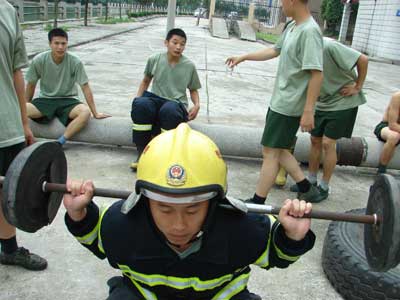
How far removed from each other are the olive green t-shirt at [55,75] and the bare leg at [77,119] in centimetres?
21

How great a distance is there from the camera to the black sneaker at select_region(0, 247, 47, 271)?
2773 millimetres

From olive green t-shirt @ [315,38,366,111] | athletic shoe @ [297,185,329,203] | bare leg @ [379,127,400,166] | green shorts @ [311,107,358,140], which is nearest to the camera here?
olive green t-shirt @ [315,38,366,111]

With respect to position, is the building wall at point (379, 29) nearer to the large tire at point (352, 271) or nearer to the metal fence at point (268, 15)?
the metal fence at point (268, 15)

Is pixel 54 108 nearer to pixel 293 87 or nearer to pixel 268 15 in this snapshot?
pixel 293 87

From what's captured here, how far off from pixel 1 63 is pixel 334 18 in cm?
3283

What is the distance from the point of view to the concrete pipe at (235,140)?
15.8 feet

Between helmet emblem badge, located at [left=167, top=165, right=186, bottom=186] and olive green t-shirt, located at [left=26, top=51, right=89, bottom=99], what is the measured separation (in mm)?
3642

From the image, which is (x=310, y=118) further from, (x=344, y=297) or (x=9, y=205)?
(x=9, y=205)

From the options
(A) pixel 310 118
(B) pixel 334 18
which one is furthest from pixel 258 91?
(B) pixel 334 18

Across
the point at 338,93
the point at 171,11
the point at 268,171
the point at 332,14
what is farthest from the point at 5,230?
the point at 332,14

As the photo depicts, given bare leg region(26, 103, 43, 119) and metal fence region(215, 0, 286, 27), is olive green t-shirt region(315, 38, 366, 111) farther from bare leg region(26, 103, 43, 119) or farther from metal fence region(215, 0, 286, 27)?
metal fence region(215, 0, 286, 27)

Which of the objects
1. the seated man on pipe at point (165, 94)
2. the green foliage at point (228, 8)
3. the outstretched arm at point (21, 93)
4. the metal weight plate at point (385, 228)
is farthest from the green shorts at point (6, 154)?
the green foliage at point (228, 8)

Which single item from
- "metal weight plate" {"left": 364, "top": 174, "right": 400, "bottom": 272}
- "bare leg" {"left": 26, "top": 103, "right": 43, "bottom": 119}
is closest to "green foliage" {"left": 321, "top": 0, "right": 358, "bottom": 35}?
"bare leg" {"left": 26, "top": 103, "right": 43, "bottom": 119}

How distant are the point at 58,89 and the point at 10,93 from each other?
2.44 meters
